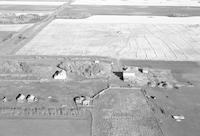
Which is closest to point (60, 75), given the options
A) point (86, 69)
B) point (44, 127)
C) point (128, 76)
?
point (86, 69)

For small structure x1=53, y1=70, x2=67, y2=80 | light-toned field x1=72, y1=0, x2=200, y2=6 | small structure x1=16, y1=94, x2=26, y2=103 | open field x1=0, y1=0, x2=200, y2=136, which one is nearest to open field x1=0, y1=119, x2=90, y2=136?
open field x1=0, y1=0, x2=200, y2=136

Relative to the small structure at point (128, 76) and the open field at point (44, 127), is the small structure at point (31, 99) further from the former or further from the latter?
the small structure at point (128, 76)

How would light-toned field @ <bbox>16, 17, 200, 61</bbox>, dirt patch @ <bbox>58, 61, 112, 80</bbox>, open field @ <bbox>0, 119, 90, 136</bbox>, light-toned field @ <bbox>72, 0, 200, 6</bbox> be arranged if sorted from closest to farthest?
open field @ <bbox>0, 119, 90, 136</bbox> < dirt patch @ <bbox>58, 61, 112, 80</bbox> < light-toned field @ <bbox>16, 17, 200, 61</bbox> < light-toned field @ <bbox>72, 0, 200, 6</bbox>

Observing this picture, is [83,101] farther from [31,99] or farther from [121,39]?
[121,39]

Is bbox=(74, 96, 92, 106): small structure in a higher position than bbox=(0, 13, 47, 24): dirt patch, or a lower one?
lower

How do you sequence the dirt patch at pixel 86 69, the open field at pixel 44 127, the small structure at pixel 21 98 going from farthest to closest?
the dirt patch at pixel 86 69
the small structure at pixel 21 98
the open field at pixel 44 127

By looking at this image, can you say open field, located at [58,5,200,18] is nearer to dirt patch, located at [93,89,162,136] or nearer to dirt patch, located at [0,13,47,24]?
dirt patch, located at [0,13,47,24]

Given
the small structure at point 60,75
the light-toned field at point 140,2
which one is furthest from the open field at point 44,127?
the light-toned field at point 140,2

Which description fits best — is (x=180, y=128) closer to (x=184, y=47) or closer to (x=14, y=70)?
(x=14, y=70)

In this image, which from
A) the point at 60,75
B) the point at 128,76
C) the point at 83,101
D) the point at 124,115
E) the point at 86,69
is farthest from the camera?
the point at 86,69
